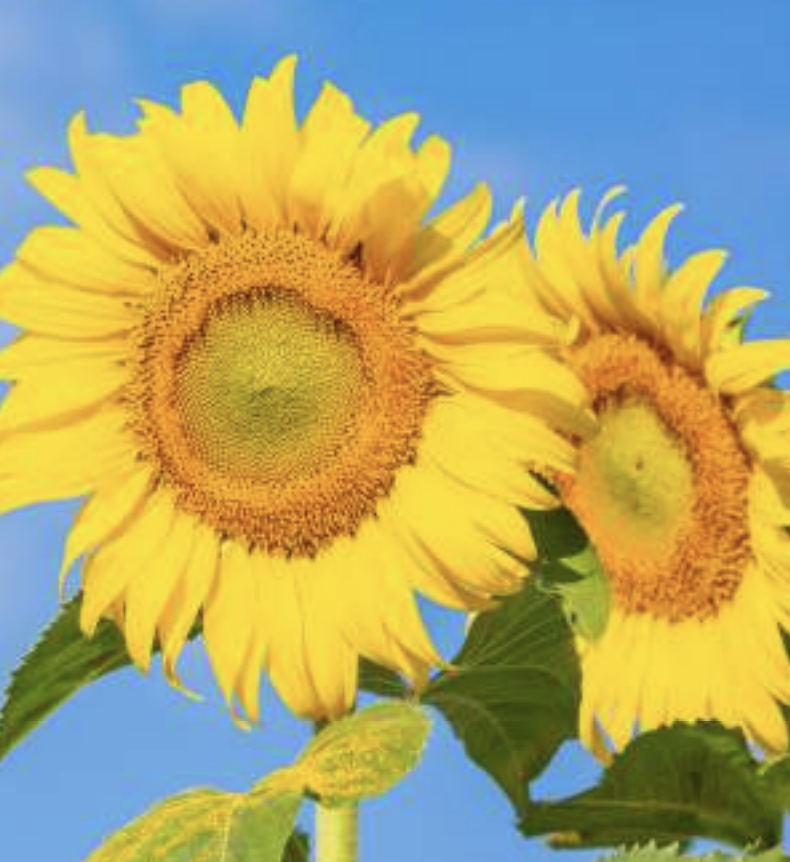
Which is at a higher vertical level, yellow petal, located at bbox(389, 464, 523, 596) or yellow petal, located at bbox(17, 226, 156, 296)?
yellow petal, located at bbox(17, 226, 156, 296)

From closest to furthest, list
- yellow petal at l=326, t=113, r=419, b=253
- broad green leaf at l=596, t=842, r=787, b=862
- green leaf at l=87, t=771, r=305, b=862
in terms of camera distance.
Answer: green leaf at l=87, t=771, r=305, b=862, broad green leaf at l=596, t=842, r=787, b=862, yellow petal at l=326, t=113, r=419, b=253

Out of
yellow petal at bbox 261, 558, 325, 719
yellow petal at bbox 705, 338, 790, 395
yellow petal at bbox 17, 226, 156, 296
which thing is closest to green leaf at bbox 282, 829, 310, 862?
→ yellow petal at bbox 261, 558, 325, 719

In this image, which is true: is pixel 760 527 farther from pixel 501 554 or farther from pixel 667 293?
pixel 501 554

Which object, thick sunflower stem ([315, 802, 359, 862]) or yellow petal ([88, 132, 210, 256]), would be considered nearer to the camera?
thick sunflower stem ([315, 802, 359, 862])

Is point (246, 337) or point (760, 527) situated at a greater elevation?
point (246, 337)

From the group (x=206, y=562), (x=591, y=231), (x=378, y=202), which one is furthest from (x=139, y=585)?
(x=591, y=231)

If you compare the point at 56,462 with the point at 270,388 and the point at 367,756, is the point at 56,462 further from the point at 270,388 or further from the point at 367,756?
the point at 367,756

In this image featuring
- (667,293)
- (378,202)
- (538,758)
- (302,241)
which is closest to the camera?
(378,202)

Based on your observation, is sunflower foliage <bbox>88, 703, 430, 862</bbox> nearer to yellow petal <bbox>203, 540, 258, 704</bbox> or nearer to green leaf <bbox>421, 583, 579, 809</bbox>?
yellow petal <bbox>203, 540, 258, 704</bbox>
